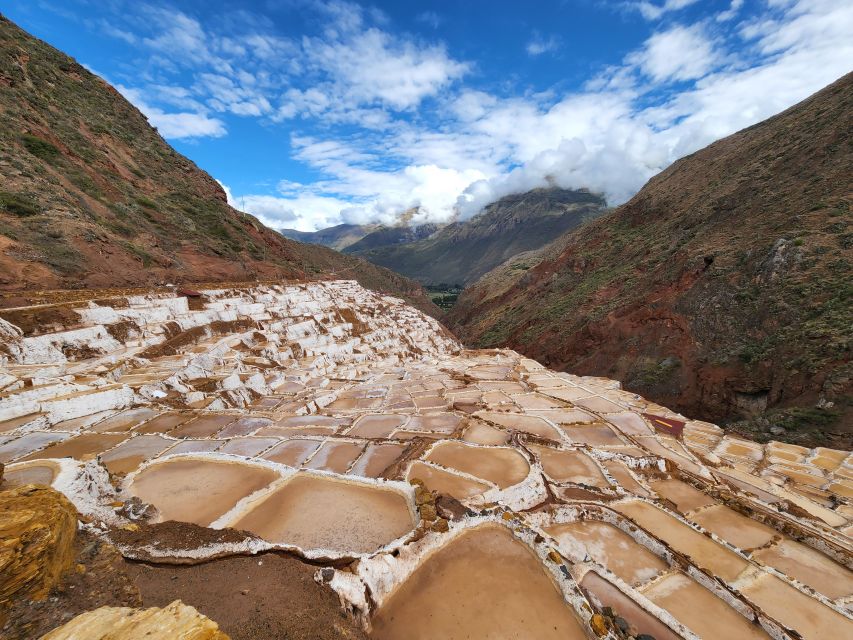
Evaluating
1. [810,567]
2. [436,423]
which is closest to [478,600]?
[810,567]

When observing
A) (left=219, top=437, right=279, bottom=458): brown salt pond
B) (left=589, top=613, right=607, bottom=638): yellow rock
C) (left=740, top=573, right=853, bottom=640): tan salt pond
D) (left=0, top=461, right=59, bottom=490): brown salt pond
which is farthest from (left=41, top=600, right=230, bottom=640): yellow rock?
(left=740, top=573, right=853, bottom=640): tan salt pond

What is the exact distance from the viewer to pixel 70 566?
17.3ft

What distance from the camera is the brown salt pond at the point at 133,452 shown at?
11062 millimetres

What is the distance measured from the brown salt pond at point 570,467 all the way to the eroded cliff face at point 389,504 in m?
0.10

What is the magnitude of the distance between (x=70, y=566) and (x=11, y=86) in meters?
54.1

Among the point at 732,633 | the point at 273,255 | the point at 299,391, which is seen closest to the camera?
the point at 732,633

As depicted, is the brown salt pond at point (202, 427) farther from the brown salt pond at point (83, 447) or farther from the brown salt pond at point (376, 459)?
the brown salt pond at point (376, 459)

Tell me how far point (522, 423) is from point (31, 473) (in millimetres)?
17096

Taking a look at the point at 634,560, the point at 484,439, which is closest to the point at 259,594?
the point at 634,560

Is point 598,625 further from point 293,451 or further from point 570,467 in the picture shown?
point 293,451

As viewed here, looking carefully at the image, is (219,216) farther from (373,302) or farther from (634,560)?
(634,560)

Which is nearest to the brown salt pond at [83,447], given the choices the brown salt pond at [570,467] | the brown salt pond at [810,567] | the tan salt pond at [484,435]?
the tan salt pond at [484,435]

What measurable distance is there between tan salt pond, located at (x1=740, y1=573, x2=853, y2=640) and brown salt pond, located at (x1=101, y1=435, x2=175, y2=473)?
16542 mm

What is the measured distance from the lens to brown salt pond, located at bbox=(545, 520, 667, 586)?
334 inches
